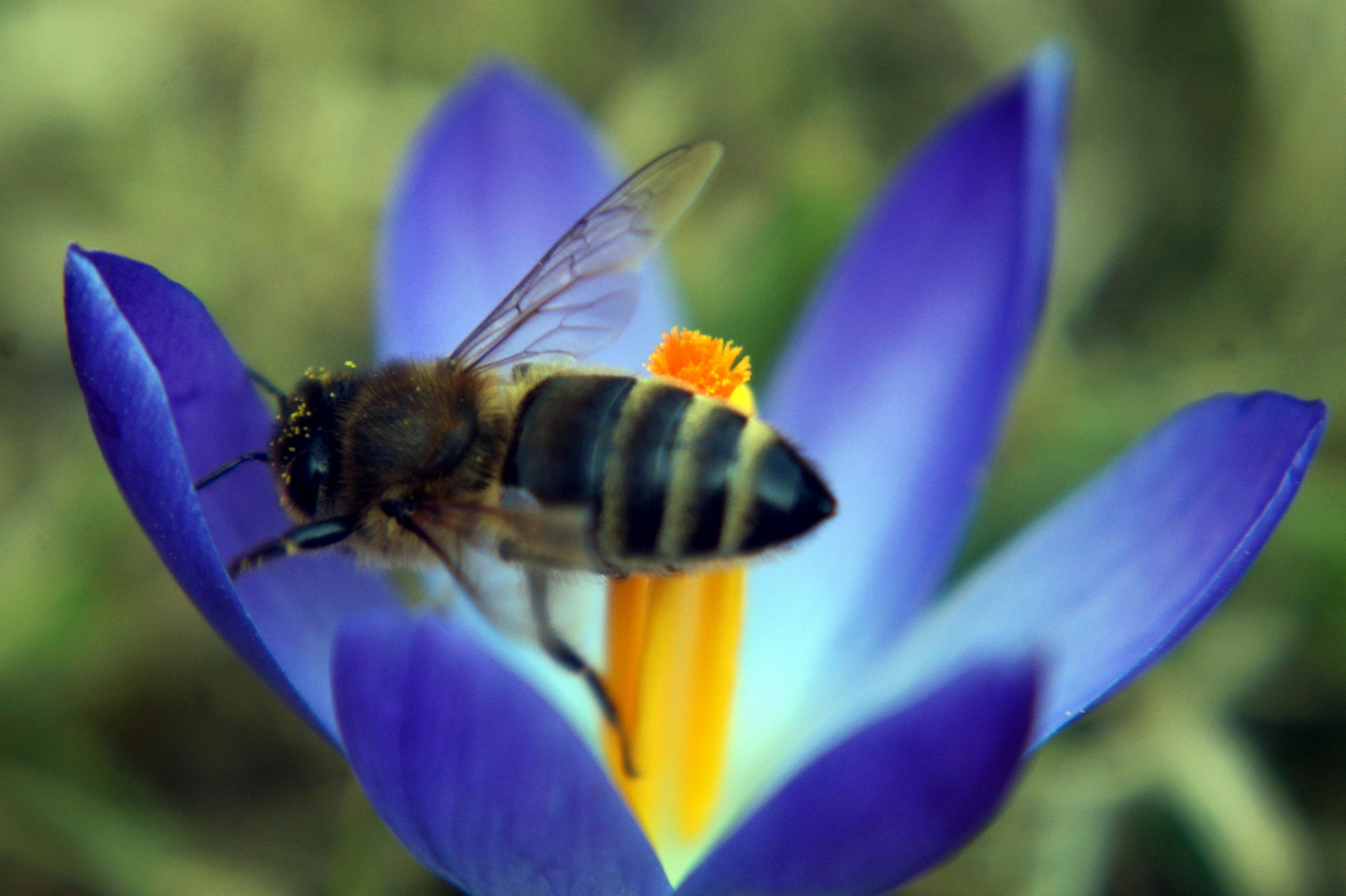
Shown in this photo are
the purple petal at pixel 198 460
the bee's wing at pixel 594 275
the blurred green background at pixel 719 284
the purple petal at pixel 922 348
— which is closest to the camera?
the purple petal at pixel 198 460

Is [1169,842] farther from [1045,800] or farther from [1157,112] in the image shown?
[1157,112]

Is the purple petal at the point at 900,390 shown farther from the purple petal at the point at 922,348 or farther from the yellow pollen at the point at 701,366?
the yellow pollen at the point at 701,366

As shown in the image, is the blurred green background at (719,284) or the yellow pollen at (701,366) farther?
the blurred green background at (719,284)

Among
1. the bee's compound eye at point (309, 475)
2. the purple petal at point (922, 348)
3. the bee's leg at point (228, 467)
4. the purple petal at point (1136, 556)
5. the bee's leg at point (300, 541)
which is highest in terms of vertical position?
the bee's leg at point (228, 467)

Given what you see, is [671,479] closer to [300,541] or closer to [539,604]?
[539,604]

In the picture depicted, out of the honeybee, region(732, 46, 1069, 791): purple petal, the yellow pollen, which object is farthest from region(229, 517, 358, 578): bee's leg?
region(732, 46, 1069, 791): purple petal

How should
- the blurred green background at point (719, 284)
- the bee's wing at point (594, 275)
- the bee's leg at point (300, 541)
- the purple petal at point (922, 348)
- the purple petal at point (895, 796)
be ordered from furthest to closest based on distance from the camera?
the blurred green background at point (719, 284)
the purple petal at point (922, 348)
the bee's wing at point (594, 275)
the bee's leg at point (300, 541)
the purple petal at point (895, 796)

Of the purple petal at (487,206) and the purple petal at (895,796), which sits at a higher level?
the purple petal at (487,206)

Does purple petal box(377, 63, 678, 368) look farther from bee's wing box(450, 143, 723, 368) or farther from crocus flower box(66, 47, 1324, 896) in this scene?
bee's wing box(450, 143, 723, 368)

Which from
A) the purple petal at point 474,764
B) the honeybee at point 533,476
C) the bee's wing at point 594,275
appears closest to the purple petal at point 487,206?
the bee's wing at point 594,275
